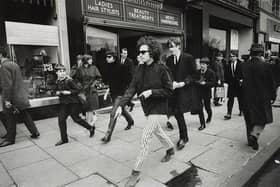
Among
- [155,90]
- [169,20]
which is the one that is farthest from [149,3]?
[155,90]

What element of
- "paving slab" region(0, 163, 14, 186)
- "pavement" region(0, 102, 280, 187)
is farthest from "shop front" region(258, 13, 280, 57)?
"paving slab" region(0, 163, 14, 186)

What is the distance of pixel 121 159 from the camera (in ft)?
12.7

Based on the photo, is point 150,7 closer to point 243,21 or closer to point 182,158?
point 182,158

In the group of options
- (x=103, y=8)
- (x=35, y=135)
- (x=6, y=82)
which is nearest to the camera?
(x=6, y=82)

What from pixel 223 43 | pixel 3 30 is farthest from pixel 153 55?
pixel 223 43

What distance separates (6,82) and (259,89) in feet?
16.4

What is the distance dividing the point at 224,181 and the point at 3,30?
22.0 feet

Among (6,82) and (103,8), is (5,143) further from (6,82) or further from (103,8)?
(103,8)

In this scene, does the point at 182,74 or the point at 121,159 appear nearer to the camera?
the point at 121,159

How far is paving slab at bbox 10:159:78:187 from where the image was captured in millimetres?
3180

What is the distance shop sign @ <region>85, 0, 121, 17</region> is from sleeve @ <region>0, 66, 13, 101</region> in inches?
148

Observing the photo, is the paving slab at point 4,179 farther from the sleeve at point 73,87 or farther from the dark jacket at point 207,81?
the dark jacket at point 207,81

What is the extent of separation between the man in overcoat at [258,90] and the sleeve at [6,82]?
4733 millimetres

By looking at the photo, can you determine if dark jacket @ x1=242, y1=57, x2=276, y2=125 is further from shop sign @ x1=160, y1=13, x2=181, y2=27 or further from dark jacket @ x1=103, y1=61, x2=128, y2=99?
shop sign @ x1=160, y1=13, x2=181, y2=27
